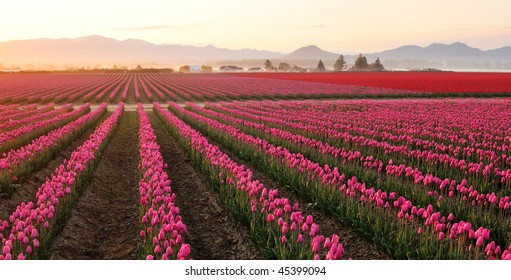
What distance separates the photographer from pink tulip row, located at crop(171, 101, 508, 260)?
6.04 m

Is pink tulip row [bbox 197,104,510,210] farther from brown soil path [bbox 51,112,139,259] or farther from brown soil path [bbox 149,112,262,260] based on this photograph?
brown soil path [bbox 51,112,139,259]

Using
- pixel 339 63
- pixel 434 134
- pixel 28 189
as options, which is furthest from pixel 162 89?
pixel 339 63

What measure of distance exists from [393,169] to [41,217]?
6653mm

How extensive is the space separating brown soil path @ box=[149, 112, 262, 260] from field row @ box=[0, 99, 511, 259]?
54 mm

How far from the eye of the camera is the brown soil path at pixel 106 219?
22.4 ft

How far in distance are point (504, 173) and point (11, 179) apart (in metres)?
10.6

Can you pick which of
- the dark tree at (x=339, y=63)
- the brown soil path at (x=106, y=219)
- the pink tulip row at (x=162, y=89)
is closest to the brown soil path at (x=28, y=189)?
the brown soil path at (x=106, y=219)

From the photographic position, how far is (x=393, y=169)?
8914 millimetres

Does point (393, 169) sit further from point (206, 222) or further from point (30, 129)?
point (30, 129)

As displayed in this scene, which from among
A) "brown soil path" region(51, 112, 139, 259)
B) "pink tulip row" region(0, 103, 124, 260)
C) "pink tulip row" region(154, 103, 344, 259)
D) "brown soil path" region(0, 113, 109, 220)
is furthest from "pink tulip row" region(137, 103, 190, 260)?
"brown soil path" region(0, 113, 109, 220)

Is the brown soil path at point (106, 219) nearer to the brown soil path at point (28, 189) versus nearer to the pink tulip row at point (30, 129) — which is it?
the brown soil path at point (28, 189)
